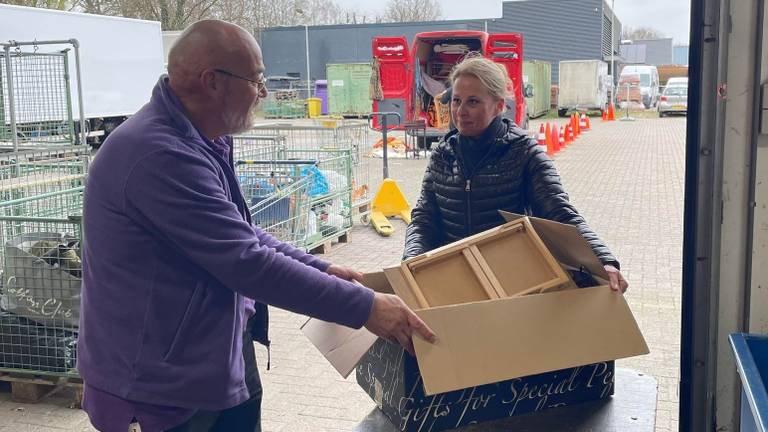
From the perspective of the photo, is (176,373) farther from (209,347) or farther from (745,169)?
(745,169)

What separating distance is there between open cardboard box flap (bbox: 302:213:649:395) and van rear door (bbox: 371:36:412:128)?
15.0 metres

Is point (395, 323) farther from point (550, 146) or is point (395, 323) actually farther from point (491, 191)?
point (550, 146)

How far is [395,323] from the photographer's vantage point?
2.23 meters

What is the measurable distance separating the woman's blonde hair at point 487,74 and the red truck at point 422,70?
13528 mm

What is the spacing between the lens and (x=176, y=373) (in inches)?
85.0

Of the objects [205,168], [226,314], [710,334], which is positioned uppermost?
[205,168]

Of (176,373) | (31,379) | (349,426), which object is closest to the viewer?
(176,373)

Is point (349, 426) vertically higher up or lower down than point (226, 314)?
lower down

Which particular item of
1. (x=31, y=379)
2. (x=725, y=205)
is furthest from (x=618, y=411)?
(x=31, y=379)

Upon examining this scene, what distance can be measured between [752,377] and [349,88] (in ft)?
106

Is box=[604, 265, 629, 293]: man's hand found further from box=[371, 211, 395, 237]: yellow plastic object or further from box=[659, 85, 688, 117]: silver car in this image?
box=[659, 85, 688, 117]: silver car

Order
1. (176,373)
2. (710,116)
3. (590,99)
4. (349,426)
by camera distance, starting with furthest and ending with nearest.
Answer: (590,99) → (349,426) → (710,116) → (176,373)

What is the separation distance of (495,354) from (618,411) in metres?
0.66

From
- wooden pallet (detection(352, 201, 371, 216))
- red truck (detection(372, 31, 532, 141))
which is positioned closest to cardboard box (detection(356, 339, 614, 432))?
wooden pallet (detection(352, 201, 371, 216))
